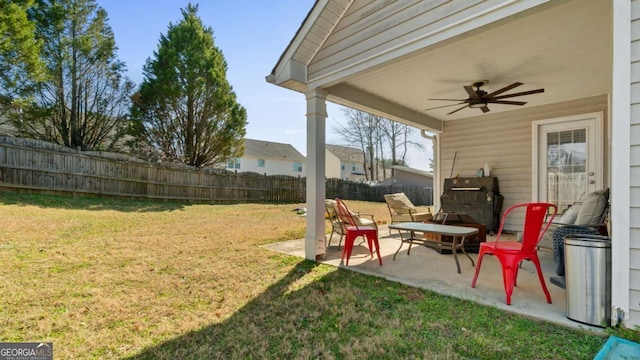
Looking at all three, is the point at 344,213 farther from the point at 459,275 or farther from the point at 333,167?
the point at 333,167

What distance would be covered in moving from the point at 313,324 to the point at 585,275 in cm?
209

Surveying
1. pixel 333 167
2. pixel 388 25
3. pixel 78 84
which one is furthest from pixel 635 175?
pixel 333 167

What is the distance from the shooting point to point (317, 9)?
3.65 m

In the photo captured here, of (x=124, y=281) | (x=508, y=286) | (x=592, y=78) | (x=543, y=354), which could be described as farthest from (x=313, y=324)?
(x=592, y=78)

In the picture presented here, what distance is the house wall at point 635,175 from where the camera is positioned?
6.56ft

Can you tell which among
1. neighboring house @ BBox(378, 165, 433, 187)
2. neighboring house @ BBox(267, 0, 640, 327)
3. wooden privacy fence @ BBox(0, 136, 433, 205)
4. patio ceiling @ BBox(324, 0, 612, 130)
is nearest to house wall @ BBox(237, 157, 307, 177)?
neighboring house @ BBox(378, 165, 433, 187)

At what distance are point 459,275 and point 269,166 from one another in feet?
74.8

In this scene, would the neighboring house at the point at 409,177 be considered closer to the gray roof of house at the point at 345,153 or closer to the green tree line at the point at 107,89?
the gray roof of house at the point at 345,153

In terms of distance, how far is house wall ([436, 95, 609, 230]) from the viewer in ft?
19.5

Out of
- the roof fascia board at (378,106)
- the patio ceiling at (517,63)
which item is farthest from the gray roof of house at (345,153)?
the patio ceiling at (517,63)

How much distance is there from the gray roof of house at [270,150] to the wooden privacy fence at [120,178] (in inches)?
441

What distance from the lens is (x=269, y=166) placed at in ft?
83.3

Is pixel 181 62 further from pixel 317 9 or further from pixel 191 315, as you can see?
pixel 191 315

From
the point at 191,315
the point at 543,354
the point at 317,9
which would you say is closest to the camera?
the point at 543,354
